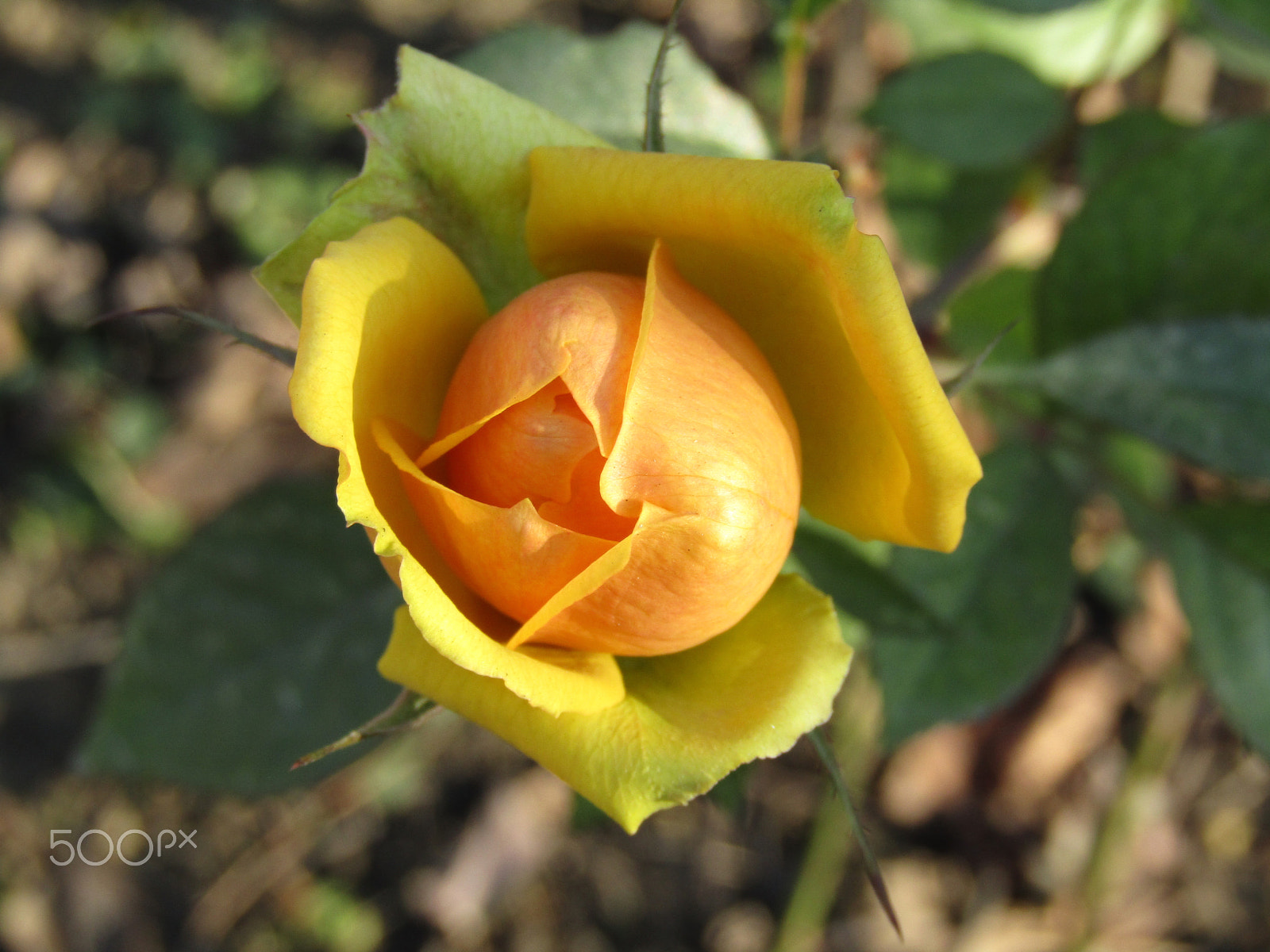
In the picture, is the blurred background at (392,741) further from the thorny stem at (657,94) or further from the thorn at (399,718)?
the thorn at (399,718)

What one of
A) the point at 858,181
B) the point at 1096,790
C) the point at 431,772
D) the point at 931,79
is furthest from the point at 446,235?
the point at 1096,790

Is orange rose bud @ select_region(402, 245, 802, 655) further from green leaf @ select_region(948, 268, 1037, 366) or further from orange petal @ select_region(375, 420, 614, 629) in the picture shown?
A: green leaf @ select_region(948, 268, 1037, 366)

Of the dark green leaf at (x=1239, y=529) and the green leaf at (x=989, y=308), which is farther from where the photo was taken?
the green leaf at (x=989, y=308)

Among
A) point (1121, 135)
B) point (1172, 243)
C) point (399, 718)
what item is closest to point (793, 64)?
point (1172, 243)

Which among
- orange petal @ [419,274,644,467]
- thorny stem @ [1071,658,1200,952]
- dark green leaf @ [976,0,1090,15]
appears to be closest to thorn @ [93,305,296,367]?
orange petal @ [419,274,644,467]

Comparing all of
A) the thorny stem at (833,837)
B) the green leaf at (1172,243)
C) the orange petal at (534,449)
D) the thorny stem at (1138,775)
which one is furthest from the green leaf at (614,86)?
the thorny stem at (1138,775)

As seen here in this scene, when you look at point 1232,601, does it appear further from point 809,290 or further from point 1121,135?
point 809,290
